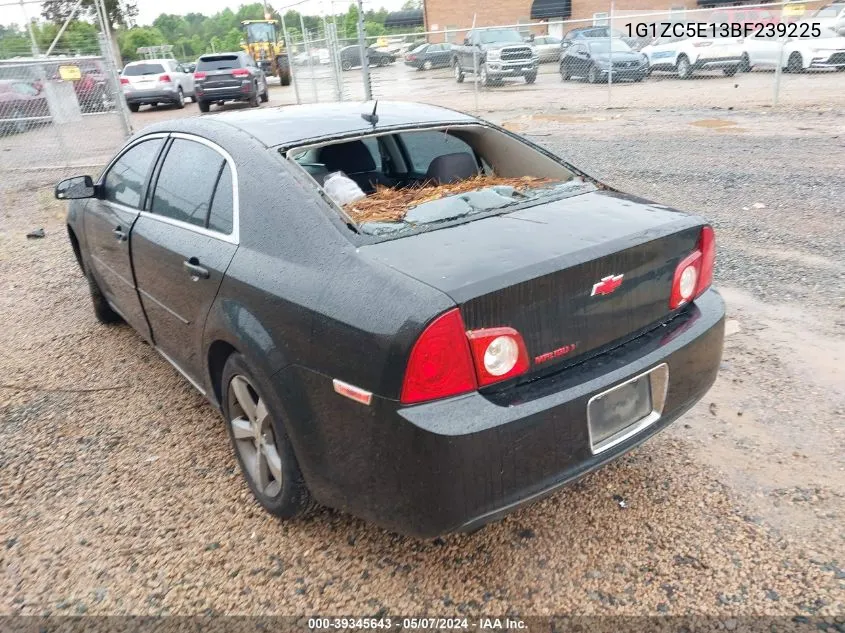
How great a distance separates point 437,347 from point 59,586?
1.76 meters

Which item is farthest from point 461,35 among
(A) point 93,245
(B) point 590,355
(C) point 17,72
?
(B) point 590,355

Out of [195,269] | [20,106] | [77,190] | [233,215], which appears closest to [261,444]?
[195,269]

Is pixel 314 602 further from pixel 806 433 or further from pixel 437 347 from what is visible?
pixel 806 433

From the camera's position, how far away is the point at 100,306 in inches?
195

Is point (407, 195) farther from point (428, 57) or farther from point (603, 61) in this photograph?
point (428, 57)

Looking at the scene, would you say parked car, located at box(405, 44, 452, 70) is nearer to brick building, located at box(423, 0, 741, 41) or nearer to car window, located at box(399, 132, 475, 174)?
brick building, located at box(423, 0, 741, 41)

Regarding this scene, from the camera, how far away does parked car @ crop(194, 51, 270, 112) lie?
20.6 meters

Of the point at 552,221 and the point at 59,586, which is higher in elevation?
the point at 552,221

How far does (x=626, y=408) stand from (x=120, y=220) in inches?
117

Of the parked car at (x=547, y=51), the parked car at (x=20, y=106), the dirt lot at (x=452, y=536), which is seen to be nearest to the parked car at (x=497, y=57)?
the parked car at (x=547, y=51)

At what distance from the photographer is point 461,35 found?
31188 mm

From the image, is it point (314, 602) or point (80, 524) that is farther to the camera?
point (80, 524)

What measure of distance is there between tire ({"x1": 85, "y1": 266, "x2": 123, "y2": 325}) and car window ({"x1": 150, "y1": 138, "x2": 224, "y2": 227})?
1647mm

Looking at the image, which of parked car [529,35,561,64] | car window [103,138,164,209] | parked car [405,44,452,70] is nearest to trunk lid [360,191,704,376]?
car window [103,138,164,209]
